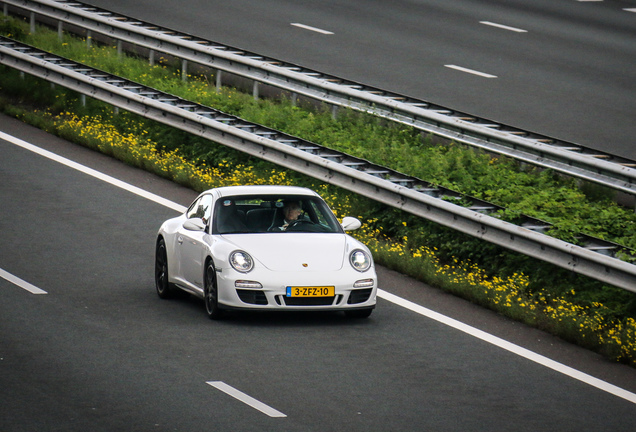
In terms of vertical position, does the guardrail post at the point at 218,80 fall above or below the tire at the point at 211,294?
below

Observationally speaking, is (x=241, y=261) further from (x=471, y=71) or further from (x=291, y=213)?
(x=471, y=71)

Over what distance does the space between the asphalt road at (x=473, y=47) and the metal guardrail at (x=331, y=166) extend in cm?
463

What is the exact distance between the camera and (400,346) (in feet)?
38.5

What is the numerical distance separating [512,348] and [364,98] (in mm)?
9014

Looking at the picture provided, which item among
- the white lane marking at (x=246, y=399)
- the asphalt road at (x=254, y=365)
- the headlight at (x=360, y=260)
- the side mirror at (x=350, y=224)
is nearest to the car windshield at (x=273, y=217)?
the side mirror at (x=350, y=224)

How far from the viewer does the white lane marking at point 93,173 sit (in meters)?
18.4

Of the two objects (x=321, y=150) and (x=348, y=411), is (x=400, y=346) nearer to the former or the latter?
(x=348, y=411)

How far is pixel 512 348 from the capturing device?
39.0 ft

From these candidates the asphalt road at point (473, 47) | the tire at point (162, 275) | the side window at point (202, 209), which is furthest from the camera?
the asphalt road at point (473, 47)

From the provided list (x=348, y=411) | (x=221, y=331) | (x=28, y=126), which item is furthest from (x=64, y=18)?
(x=348, y=411)

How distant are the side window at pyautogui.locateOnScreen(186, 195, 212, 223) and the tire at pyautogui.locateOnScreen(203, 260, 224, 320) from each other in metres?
0.89

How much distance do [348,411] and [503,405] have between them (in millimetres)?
1303

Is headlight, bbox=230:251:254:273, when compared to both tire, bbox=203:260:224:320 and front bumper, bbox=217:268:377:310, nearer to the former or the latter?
front bumper, bbox=217:268:377:310

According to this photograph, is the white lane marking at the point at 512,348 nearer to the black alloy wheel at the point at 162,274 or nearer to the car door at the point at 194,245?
the car door at the point at 194,245
